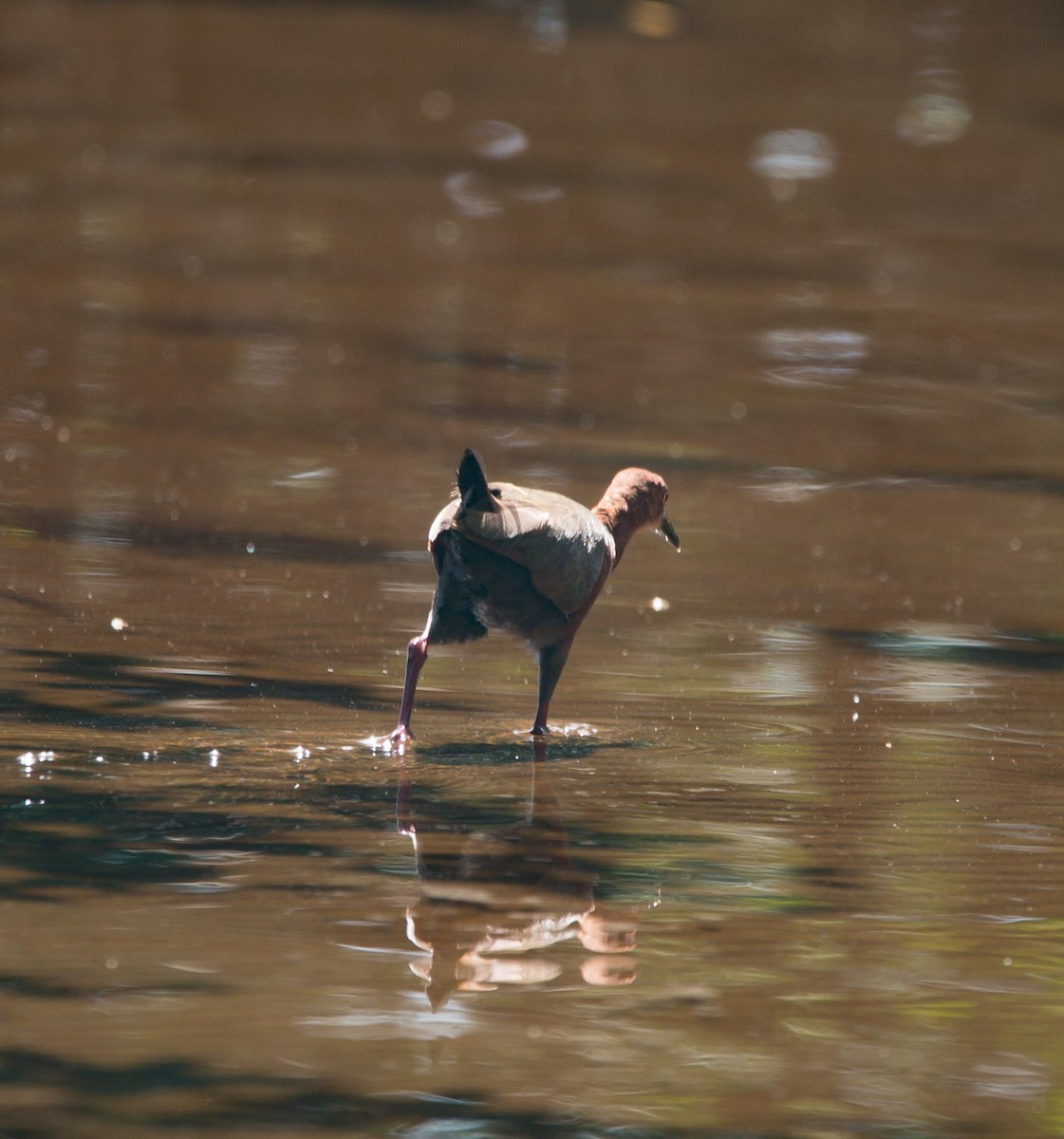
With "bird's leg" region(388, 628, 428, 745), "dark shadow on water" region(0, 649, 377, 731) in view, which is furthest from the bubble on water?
"bird's leg" region(388, 628, 428, 745)

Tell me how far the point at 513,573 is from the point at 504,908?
5.17ft

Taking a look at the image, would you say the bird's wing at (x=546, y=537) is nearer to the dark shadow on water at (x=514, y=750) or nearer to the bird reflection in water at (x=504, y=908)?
the dark shadow on water at (x=514, y=750)

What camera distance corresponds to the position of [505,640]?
7.74m

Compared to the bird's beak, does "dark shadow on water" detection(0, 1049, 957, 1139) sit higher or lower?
lower

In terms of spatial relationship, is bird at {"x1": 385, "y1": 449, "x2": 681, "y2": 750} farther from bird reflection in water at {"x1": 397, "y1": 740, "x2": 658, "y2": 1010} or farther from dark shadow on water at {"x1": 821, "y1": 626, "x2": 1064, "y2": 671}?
dark shadow on water at {"x1": 821, "y1": 626, "x2": 1064, "y2": 671}

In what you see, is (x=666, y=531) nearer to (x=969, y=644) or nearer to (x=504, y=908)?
(x=969, y=644)

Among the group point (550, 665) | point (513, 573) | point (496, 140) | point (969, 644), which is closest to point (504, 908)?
point (513, 573)

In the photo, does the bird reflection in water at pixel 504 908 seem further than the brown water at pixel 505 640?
Yes

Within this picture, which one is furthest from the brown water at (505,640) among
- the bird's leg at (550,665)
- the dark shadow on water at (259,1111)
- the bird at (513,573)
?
the bird at (513,573)

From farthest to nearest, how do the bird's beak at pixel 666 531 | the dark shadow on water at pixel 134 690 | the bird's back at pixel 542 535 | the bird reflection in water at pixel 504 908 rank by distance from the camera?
the bird's beak at pixel 666 531, the dark shadow on water at pixel 134 690, the bird's back at pixel 542 535, the bird reflection in water at pixel 504 908

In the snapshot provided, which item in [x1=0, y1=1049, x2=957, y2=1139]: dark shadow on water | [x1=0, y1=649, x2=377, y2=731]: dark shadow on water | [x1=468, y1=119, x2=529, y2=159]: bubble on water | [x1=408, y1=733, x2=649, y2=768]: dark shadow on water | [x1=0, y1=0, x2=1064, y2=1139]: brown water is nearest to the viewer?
[x1=0, y1=1049, x2=957, y2=1139]: dark shadow on water

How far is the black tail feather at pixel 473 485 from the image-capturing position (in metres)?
5.62

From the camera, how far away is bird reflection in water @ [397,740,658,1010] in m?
4.36

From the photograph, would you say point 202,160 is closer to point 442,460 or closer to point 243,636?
point 442,460
